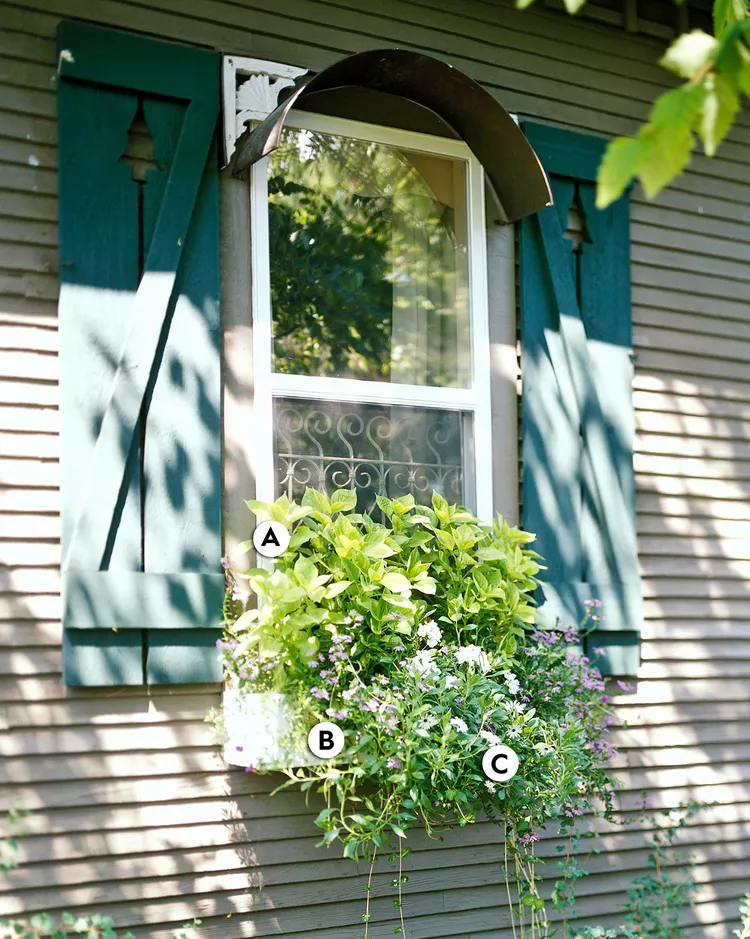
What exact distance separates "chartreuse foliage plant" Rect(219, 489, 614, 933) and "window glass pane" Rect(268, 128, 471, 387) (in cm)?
54

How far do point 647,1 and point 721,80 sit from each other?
124 inches

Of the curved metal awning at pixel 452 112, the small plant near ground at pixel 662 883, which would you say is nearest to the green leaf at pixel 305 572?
the curved metal awning at pixel 452 112

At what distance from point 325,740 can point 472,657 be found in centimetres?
49

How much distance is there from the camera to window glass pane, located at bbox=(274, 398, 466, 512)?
11.0ft

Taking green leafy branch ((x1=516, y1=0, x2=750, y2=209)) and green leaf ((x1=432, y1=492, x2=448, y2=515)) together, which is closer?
green leafy branch ((x1=516, y1=0, x2=750, y2=209))

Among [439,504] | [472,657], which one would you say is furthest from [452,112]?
[472,657]

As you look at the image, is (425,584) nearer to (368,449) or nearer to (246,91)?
(368,449)

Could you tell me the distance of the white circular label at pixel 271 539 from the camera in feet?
10.0

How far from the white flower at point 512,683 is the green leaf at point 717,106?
6.52ft

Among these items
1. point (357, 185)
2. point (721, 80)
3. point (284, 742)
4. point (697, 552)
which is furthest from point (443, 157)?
point (721, 80)

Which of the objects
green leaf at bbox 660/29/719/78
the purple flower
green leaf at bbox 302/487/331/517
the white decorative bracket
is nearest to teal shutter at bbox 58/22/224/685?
the white decorative bracket

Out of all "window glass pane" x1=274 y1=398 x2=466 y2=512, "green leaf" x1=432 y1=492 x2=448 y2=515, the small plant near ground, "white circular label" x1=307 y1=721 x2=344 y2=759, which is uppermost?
"window glass pane" x1=274 y1=398 x2=466 y2=512

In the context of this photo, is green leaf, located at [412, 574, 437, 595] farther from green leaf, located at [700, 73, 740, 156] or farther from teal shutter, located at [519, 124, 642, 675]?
green leaf, located at [700, 73, 740, 156]

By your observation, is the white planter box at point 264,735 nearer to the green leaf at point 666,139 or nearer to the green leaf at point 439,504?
the green leaf at point 439,504
